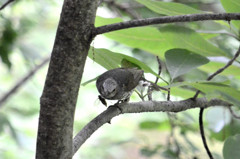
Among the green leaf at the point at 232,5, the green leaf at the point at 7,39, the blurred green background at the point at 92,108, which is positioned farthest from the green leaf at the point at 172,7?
the green leaf at the point at 7,39

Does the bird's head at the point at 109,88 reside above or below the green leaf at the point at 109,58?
below

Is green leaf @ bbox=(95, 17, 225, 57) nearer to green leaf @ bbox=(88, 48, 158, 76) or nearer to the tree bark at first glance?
green leaf @ bbox=(88, 48, 158, 76)

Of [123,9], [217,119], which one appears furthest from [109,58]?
[123,9]

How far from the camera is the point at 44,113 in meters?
0.59

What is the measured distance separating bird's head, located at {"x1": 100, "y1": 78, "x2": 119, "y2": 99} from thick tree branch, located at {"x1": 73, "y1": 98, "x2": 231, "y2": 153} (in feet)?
0.42

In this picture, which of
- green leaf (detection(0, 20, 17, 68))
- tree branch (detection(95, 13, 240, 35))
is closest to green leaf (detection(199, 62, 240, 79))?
tree branch (detection(95, 13, 240, 35))

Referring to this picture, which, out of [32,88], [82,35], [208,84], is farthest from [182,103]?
[32,88]

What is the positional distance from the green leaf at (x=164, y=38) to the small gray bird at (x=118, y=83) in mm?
129

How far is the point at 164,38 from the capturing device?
0.99 meters

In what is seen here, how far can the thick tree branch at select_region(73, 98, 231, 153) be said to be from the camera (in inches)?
25.7

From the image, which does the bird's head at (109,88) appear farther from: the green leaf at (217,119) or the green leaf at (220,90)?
the green leaf at (217,119)

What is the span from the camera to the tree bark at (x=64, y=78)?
583 millimetres

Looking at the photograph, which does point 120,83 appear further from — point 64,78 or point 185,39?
point 64,78

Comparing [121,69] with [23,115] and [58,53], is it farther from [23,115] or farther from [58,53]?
[23,115]
